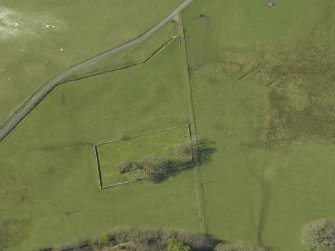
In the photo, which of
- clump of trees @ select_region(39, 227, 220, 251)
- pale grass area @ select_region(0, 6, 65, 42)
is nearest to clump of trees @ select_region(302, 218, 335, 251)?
clump of trees @ select_region(39, 227, 220, 251)

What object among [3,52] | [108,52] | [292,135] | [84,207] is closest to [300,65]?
[292,135]

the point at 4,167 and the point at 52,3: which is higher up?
the point at 52,3

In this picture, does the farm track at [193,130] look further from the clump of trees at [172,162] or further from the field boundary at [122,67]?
the field boundary at [122,67]

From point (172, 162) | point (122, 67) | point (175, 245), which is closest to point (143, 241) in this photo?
point (175, 245)

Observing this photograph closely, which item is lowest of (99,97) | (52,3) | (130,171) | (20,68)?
(130,171)

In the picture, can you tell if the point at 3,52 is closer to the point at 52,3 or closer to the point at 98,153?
the point at 52,3

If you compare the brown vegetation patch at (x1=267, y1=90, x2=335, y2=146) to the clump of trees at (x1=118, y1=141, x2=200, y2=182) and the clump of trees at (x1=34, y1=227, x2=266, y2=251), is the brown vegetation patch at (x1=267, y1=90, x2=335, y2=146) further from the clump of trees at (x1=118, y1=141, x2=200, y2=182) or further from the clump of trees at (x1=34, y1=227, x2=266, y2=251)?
the clump of trees at (x1=34, y1=227, x2=266, y2=251)

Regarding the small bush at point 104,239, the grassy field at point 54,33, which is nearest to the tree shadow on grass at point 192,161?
the small bush at point 104,239
